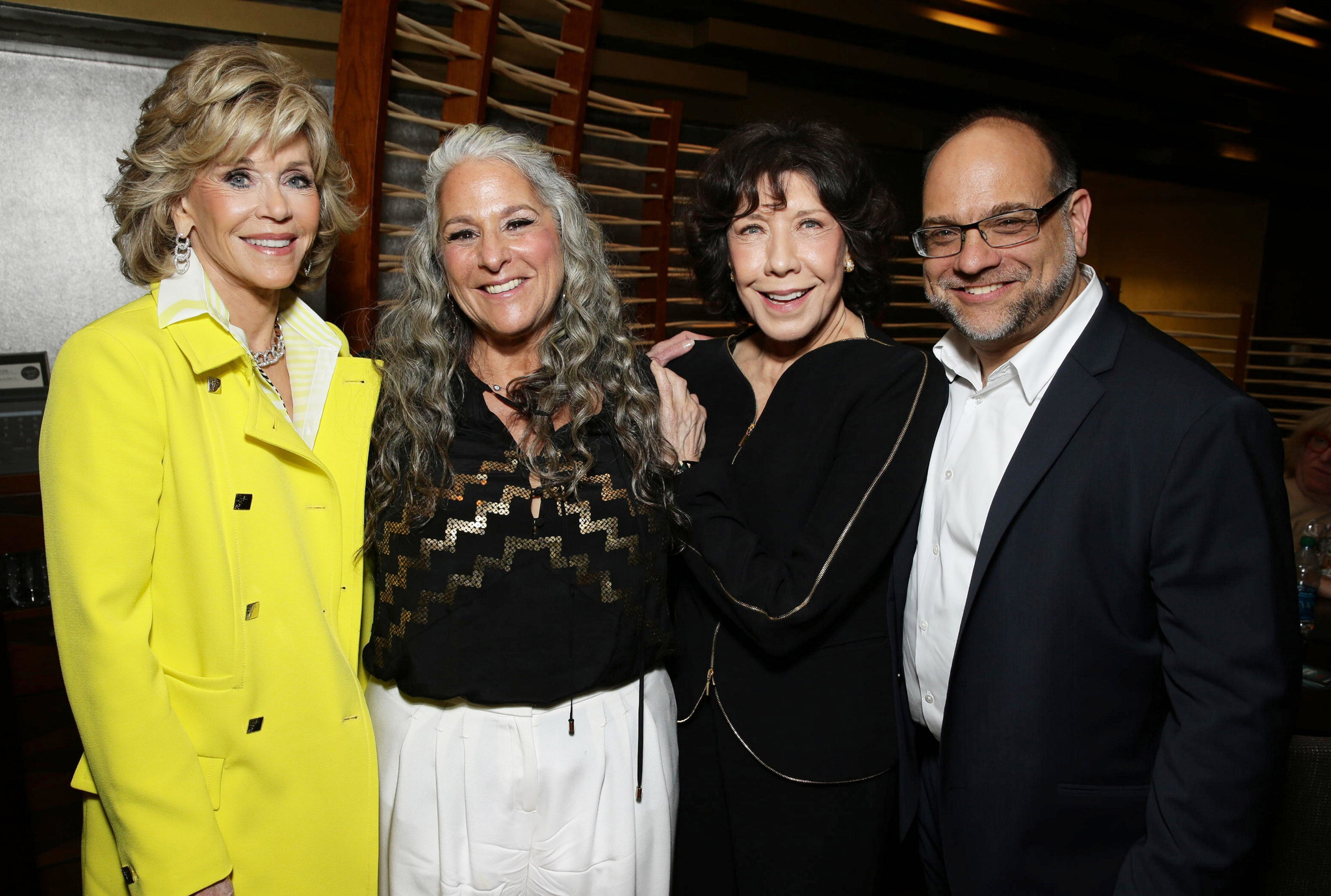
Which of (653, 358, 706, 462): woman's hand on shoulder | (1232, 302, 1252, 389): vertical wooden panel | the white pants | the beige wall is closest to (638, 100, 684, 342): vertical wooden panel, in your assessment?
(653, 358, 706, 462): woman's hand on shoulder

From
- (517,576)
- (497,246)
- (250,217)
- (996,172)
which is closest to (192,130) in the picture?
(250,217)

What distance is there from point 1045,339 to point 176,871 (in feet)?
5.38

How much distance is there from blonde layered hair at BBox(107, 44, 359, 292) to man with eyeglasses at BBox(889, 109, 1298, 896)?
1.16 metres

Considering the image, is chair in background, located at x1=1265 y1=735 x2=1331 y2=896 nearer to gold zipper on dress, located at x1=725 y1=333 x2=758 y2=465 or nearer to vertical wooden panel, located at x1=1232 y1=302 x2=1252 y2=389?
gold zipper on dress, located at x1=725 y1=333 x2=758 y2=465

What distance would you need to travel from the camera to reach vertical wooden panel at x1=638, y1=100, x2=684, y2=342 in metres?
4.30

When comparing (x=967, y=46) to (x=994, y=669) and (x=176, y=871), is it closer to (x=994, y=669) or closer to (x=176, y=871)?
(x=994, y=669)

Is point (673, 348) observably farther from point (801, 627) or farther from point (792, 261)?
point (801, 627)

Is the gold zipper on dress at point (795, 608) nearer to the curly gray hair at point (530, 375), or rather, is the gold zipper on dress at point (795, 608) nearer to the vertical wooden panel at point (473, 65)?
the curly gray hair at point (530, 375)

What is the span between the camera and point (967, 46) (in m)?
5.57

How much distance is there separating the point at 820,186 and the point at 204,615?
136 cm

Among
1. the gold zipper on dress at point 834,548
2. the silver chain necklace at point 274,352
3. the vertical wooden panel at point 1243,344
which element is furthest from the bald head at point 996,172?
the vertical wooden panel at point 1243,344

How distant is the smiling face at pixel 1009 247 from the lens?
154 cm

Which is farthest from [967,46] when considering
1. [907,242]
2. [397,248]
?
[397,248]

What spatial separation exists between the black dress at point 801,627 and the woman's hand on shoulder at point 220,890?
84 cm
